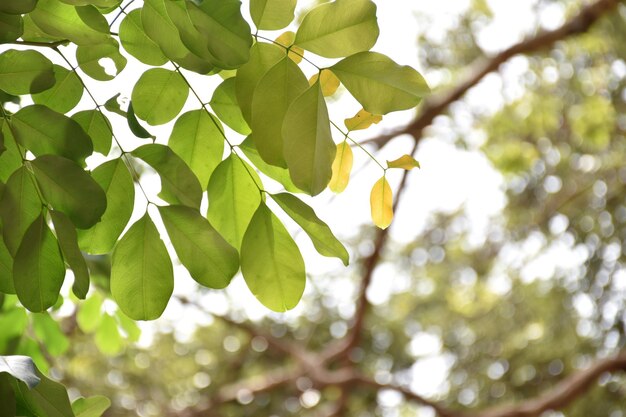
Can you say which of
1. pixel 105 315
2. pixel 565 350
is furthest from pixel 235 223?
pixel 565 350

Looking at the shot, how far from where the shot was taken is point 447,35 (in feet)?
12.4

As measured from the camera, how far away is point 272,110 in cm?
36

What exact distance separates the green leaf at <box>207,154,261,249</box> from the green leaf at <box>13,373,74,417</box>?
4.7 inches

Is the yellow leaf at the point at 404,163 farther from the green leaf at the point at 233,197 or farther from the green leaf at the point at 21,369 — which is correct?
the green leaf at the point at 21,369

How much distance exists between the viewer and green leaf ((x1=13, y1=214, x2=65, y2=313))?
0.37m

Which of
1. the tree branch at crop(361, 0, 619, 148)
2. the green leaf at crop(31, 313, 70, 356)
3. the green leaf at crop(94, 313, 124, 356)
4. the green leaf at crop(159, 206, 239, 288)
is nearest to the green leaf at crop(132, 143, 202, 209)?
the green leaf at crop(159, 206, 239, 288)

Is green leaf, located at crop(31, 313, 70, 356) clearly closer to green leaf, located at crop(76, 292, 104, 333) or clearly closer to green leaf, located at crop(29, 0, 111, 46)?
green leaf, located at crop(76, 292, 104, 333)

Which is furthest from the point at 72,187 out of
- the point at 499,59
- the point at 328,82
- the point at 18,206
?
the point at 499,59

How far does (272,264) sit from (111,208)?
0.09 m

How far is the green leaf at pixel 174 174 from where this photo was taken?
41 cm

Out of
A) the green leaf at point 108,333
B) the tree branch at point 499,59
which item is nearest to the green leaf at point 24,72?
the green leaf at point 108,333

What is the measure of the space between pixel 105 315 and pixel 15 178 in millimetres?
533

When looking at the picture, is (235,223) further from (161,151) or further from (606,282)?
(606,282)

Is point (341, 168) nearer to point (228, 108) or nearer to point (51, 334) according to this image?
point (228, 108)
